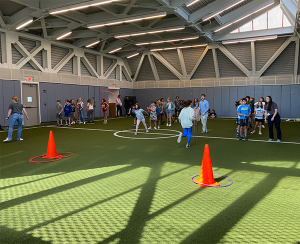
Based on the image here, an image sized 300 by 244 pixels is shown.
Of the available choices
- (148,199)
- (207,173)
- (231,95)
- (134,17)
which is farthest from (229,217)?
(231,95)

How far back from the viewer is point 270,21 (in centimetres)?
2117

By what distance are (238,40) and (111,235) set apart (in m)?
22.5

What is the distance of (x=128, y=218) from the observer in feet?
12.5

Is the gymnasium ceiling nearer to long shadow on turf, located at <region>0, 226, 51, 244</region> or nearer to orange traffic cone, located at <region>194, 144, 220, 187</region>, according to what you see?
orange traffic cone, located at <region>194, 144, 220, 187</region>

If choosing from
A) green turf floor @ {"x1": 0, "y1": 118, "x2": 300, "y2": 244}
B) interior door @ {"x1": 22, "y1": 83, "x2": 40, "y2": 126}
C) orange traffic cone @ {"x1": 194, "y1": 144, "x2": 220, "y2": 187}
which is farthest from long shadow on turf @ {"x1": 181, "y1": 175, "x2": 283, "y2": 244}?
interior door @ {"x1": 22, "y1": 83, "x2": 40, "y2": 126}

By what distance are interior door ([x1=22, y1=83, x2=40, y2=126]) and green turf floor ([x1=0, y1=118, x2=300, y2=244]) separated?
Answer: 1098 cm

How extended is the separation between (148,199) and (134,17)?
13524 millimetres

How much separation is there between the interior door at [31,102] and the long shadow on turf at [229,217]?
17.4 metres

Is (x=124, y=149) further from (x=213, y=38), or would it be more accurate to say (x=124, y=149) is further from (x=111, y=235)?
(x=213, y=38)

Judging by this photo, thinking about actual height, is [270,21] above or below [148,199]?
above

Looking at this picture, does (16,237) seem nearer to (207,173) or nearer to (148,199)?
(148,199)

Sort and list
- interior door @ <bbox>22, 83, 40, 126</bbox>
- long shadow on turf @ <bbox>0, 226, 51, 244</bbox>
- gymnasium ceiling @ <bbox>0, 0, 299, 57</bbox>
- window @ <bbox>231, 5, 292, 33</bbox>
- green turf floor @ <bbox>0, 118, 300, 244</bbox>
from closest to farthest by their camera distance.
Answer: long shadow on turf @ <bbox>0, 226, 51, 244</bbox>
green turf floor @ <bbox>0, 118, 300, 244</bbox>
gymnasium ceiling @ <bbox>0, 0, 299, 57</bbox>
interior door @ <bbox>22, 83, 40, 126</bbox>
window @ <bbox>231, 5, 292, 33</bbox>

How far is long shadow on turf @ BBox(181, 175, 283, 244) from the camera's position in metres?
3.24

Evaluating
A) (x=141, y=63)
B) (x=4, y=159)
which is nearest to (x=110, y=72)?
(x=141, y=63)
